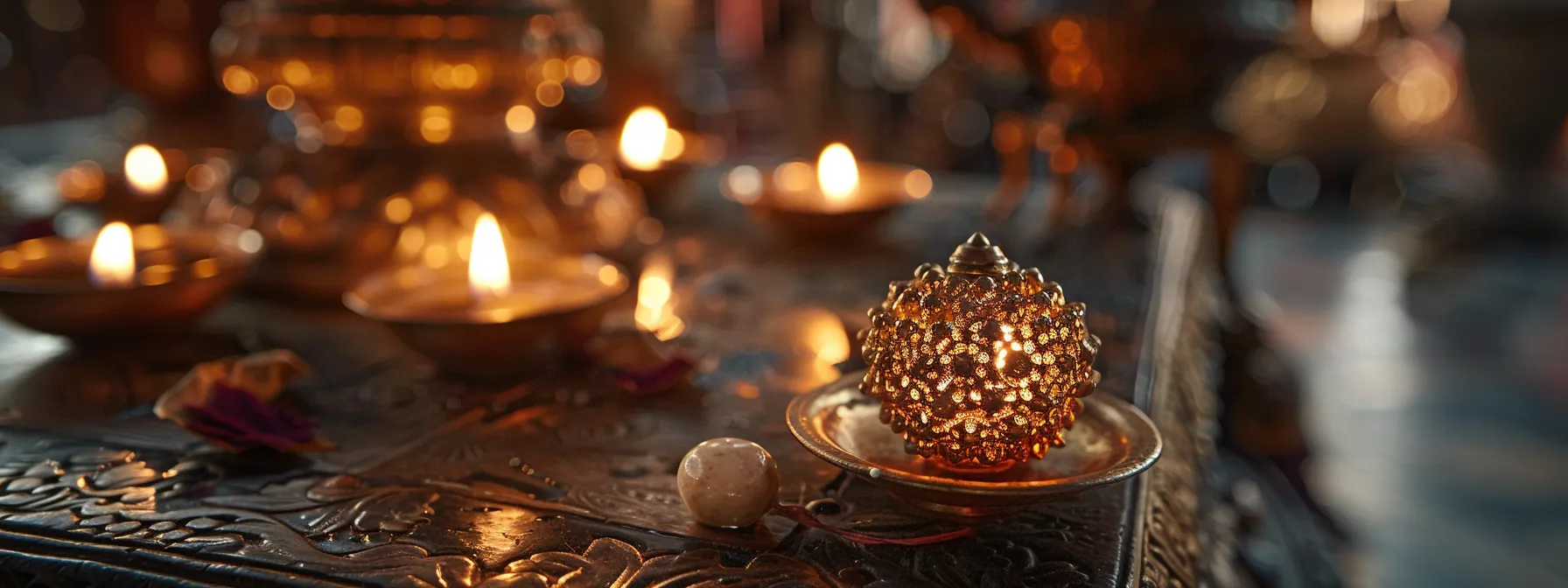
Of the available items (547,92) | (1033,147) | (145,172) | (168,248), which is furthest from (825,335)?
(1033,147)

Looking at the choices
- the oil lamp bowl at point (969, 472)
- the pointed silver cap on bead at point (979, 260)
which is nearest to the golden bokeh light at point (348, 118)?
the oil lamp bowl at point (969, 472)

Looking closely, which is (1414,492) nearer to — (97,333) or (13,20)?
(97,333)

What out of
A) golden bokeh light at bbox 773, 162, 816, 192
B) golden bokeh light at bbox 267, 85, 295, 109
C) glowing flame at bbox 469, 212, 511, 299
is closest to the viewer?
glowing flame at bbox 469, 212, 511, 299

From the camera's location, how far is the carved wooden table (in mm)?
891

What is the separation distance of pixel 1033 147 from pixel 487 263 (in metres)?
1.81

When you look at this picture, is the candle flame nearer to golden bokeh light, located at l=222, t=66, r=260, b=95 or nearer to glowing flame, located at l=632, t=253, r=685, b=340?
glowing flame, located at l=632, t=253, r=685, b=340

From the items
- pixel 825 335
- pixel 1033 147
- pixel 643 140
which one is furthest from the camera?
pixel 1033 147

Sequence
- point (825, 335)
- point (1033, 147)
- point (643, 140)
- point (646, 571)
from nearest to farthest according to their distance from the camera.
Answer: point (646, 571), point (825, 335), point (643, 140), point (1033, 147)

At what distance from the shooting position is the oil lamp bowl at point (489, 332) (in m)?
1.25

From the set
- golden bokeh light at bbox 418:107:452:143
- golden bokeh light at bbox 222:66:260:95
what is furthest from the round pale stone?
golden bokeh light at bbox 222:66:260:95

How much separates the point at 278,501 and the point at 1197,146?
1.90 meters

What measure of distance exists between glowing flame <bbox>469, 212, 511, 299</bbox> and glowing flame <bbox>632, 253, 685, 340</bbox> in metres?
0.18

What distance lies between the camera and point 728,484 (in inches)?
36.2

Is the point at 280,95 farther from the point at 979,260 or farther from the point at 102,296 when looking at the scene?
the point at 979,260
